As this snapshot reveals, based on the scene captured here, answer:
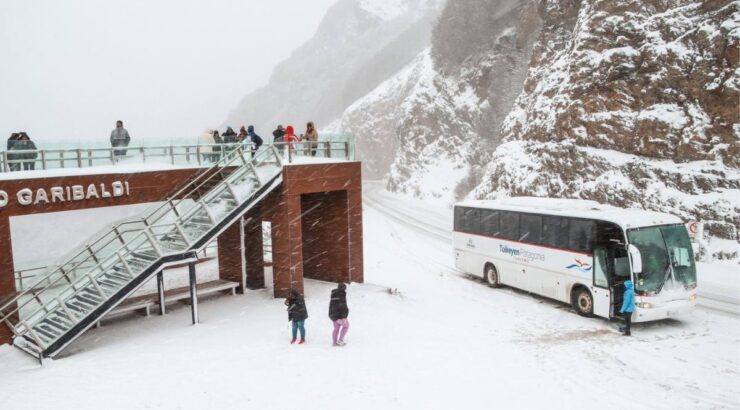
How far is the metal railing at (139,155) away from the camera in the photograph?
15.5 metres

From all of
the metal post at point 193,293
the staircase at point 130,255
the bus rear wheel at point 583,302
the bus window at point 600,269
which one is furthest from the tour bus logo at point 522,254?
the metal post at point 193,293

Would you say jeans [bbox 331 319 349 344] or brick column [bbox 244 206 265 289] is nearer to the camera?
jeans [bbox 331 319 349 344]

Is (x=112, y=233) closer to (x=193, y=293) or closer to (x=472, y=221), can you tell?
(x=193, y=293)

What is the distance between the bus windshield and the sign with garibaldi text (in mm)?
14836

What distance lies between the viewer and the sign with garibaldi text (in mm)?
14852

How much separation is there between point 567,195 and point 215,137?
20.8 meters

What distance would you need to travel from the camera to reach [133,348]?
1387 centimetres

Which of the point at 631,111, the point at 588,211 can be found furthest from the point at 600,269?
the point at 631,111

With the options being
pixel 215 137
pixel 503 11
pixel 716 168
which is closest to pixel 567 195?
pixel 716 168

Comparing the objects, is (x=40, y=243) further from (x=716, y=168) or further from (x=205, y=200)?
(x=716, y=168)

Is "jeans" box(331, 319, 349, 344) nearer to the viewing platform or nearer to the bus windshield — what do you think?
the viewing platform

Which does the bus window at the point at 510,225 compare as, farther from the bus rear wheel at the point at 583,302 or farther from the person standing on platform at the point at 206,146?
the person standing on platform at the point at 206,146

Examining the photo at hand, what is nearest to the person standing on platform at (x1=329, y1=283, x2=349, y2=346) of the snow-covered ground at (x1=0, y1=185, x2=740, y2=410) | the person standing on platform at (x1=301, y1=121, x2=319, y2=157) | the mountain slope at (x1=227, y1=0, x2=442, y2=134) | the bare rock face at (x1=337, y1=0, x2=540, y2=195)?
the snow-covered ground at (x1=0, y1=185, x2=740, y2=410)

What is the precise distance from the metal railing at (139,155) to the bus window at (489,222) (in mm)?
5857
